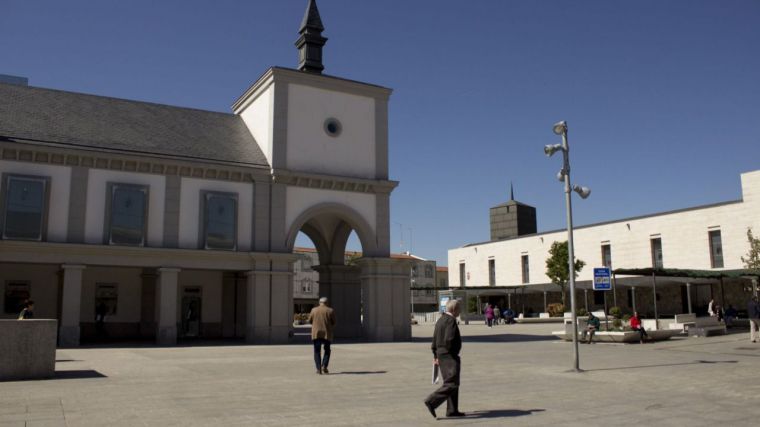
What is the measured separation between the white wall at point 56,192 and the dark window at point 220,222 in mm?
5375

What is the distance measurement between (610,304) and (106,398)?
55.2m

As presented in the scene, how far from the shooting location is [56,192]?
25.0m

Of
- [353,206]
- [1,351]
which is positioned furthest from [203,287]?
[1,351]

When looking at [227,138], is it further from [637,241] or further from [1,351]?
[637,241]

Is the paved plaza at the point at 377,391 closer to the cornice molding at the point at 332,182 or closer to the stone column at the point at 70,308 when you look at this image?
the stone column at the point at 70,308

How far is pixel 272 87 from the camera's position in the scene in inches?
1171

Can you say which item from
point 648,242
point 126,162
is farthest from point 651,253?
point 126,162

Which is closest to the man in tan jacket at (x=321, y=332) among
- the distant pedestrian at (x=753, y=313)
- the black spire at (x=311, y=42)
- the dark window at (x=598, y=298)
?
the distant pedestrian at (x=753, y=313)

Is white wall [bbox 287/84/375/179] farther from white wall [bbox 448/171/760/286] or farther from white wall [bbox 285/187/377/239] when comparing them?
white wall [bbox 448/171/760/286]

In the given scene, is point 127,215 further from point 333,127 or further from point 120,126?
point 333,127

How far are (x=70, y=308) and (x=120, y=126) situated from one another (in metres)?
8.25

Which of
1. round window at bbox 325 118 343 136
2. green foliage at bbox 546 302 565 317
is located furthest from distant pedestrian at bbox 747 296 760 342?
green foliage at bbox 546 302 565 317

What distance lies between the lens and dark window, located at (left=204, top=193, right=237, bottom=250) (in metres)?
27.6

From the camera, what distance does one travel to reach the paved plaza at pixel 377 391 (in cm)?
895
